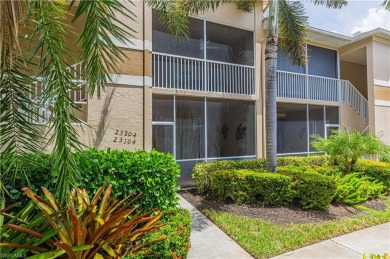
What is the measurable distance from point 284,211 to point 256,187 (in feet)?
3.18

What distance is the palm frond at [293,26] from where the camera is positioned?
31.2 ft

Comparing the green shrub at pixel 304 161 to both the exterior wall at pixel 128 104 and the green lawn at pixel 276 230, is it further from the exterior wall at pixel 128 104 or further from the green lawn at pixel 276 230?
the exterior wall at pixel 128 104

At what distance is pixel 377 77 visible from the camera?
1366 cm

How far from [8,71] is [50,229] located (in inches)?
83.3

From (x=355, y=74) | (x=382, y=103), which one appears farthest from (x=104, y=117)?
(x=355, y=74)

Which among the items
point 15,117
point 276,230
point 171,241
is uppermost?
point 15,117

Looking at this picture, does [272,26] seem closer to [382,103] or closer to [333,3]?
[333,3]

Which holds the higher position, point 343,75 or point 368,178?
point 343,75

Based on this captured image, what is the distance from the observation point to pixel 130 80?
25.7 feet

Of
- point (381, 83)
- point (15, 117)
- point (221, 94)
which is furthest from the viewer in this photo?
point (381, 83)

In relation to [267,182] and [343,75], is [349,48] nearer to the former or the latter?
[343,75]

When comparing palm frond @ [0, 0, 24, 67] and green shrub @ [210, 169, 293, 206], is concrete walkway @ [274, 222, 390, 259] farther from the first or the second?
palm frond @ [0, 0, 24, 67]

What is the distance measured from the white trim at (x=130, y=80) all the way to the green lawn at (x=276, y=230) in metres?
4.39

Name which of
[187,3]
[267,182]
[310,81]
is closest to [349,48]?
[310,81]
